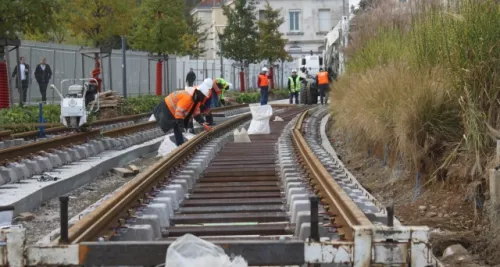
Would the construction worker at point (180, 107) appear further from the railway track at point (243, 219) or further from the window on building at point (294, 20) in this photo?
the window on building at point (294, 20)

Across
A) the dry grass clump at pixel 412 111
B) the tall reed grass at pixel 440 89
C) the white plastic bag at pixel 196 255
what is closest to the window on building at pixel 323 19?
the tall reed grass at pixel 440 89

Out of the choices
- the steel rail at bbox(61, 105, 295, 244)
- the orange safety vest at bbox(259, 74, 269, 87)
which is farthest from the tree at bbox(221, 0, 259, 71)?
the steel rail at bbox(61, 105, 295, 244)

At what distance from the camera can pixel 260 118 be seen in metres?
18.6

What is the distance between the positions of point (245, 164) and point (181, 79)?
4363cm

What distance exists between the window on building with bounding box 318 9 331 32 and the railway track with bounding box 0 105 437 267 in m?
67.7

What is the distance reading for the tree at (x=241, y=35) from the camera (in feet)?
200

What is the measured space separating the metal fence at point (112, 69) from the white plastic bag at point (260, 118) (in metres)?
7.32

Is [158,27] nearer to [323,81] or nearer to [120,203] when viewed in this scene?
[323,81]

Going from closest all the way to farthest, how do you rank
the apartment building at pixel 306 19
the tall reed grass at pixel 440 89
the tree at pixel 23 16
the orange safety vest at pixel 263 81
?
the tall reed grass at pixel 440 89
the tree at pixel 23 16
the orange safety vest at pixel 263 81
the apartment building at pixel 306 19

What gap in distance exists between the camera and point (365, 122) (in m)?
12.0

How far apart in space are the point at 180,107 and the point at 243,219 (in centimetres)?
642

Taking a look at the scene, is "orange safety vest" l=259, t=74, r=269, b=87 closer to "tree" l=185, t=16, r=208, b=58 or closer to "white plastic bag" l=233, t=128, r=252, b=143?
"white plastic bag" l=233, t=128, r=252, b=143

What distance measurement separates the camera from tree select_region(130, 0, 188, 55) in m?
41.4

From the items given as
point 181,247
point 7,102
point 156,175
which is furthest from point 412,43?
point 7,102
